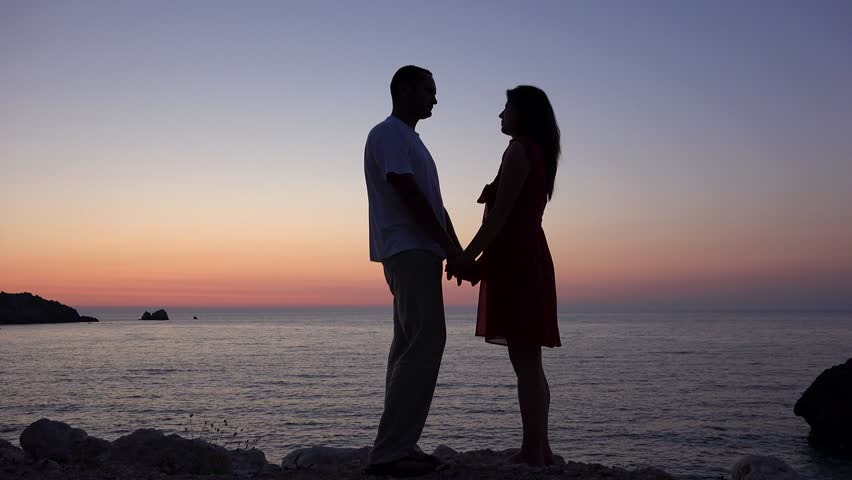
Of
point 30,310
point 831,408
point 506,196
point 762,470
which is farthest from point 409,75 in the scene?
point 30,310

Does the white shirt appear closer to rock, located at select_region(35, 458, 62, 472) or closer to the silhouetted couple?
the silhouetted couple

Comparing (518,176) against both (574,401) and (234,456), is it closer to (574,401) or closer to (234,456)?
(234,456)

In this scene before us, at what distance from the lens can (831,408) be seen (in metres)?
18.5

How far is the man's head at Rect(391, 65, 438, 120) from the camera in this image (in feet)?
13.5

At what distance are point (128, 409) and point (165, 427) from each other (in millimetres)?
5191

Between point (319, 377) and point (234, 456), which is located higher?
point (234, 456)

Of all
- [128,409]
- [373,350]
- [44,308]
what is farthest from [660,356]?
[44,308]

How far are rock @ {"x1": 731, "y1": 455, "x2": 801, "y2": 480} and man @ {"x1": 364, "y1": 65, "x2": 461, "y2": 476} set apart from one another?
4621 mm

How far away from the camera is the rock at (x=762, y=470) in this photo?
679 centimetres

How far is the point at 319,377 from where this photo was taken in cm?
3575

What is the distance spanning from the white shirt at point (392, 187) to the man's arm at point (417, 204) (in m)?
0.05

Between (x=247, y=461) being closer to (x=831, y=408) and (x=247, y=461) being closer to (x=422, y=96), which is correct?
(x=422, y=96)

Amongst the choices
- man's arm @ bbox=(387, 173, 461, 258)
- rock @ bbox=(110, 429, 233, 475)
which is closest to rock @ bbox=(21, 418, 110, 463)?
rock @ bbox=(110, 429, 233, 475)

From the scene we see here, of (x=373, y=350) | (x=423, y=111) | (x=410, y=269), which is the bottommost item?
(x=373, y=350)
